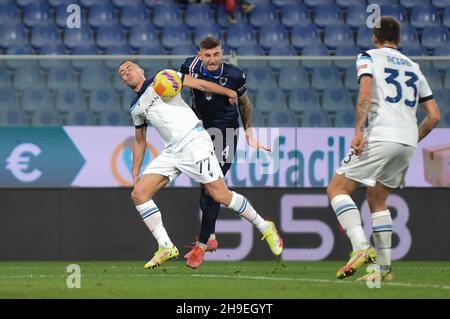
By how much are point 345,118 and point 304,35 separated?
369cm

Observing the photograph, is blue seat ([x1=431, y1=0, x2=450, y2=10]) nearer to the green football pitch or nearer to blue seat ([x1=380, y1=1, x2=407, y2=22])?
blue seat ([x1=380, y1=1, x2=407, y2=22])

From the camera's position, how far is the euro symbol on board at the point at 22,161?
1230cm

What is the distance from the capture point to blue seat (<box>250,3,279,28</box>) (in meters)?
16.4

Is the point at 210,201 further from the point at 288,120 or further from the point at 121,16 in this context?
the point at 121,16

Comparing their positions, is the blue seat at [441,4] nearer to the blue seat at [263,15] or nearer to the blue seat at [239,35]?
the blue seat at [263,15]

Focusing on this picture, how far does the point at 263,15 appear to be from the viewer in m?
16.6

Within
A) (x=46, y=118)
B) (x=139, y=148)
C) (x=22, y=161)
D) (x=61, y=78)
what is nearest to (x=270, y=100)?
(x=61, y=78)

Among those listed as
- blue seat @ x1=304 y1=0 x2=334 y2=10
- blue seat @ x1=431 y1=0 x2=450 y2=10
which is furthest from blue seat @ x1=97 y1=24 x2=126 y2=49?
blue seat @ x1=431 y1=0 x2=450 y2=10

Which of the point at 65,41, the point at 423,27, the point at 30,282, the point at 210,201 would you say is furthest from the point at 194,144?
the point at 423,27

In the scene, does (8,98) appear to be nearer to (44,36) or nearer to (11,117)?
(11,117)

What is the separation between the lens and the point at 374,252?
7.74 metres

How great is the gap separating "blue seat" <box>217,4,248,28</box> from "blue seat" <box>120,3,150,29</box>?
1025 millimetres

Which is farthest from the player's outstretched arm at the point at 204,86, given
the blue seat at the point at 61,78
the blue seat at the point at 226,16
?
the blue seat at the point at 226,16

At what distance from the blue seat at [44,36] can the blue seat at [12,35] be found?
0.41 feet
